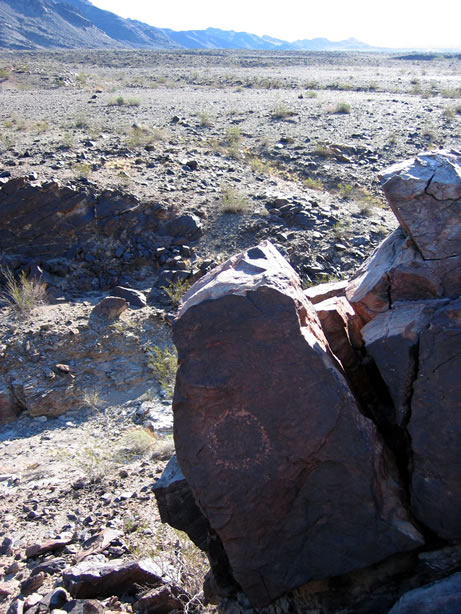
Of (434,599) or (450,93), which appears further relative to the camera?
(450,93)

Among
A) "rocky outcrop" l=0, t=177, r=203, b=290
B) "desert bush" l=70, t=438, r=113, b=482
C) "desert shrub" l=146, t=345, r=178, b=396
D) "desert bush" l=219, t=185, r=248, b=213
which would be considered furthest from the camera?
"desert bush" l=219, t=185, r=248, b=213

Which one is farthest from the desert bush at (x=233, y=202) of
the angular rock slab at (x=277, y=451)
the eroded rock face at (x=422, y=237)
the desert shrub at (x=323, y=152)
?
the angular rock slab at (x=277, y=451)

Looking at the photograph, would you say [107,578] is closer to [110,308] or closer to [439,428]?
[439,428]

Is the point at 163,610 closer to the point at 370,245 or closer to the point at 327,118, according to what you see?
the point at 370,245

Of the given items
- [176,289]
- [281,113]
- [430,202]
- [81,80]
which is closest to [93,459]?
[176,289]

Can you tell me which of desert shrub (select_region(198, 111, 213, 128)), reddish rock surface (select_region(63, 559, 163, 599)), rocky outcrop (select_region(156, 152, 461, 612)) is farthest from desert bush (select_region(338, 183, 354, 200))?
reddish rock surface (select_region(63, 559, 163, 599))

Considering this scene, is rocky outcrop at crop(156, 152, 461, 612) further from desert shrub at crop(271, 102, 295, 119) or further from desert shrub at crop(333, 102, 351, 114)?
desert shrub at crop(333, 102, 351, 114)

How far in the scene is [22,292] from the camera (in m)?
7.88

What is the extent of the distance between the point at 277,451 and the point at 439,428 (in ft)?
2.93

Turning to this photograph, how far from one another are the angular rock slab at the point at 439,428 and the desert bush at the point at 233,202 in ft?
22.3

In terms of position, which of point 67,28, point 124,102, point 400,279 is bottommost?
point 124,102

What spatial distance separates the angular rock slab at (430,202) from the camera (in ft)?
11.1

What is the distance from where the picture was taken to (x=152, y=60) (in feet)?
145

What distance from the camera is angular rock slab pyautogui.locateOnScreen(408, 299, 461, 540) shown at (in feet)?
9.21
